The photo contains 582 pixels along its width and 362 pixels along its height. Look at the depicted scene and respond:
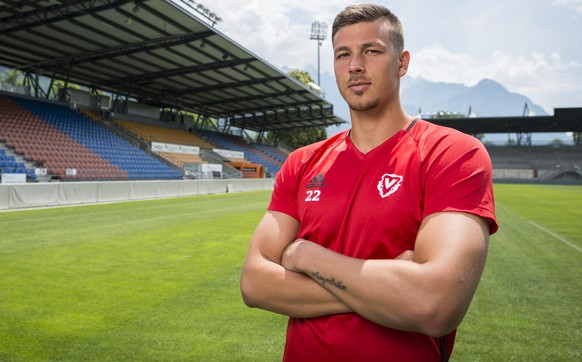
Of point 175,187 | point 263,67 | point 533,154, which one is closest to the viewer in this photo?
point 175,187

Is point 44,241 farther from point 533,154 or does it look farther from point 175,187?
point 533,154

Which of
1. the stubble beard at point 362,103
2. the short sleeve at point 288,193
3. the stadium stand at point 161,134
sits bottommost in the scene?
the short sleeve at point 288,193

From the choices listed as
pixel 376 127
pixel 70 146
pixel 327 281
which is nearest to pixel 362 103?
pixel 376 127

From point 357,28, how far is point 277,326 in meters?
3.69

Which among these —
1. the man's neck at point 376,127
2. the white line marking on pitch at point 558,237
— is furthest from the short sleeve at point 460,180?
the white line marking on pitch at point 558,237

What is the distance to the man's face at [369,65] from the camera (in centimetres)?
190

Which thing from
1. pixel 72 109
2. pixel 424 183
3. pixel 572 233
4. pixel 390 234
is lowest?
pixel 572 233

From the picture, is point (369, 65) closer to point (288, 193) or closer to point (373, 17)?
point (373, 17)

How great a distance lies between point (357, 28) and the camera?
6.35ft

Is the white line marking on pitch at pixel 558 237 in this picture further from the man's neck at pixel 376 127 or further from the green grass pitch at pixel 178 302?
the man's neck at pixel 376 127

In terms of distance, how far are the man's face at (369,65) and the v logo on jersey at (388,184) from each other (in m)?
0.34

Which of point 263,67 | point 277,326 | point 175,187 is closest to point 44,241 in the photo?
point 277,326

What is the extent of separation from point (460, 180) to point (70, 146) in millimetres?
30903

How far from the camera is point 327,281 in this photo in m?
1.78
